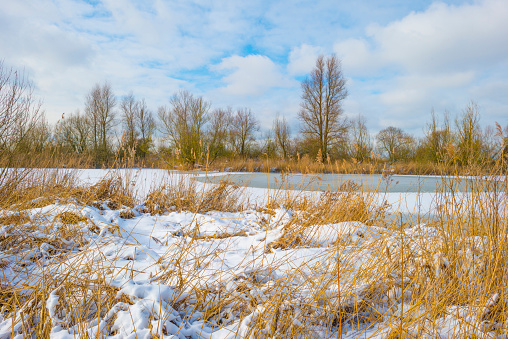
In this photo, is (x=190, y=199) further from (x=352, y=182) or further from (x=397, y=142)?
(x=397, y=142)

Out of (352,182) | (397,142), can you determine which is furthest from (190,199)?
(397,142)

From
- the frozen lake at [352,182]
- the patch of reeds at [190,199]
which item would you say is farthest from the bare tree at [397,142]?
the patch of reeds at [190,199]

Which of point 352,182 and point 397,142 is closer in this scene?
point 352,182

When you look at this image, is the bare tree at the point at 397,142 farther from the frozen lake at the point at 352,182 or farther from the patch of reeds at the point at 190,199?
the patch of reeds at the point at 190,199

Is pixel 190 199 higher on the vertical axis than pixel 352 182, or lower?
lower

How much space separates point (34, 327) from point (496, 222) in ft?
9.94

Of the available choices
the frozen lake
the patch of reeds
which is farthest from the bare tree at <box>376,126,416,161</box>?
the patch of reeds

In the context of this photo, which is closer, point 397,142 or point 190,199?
point 190,199

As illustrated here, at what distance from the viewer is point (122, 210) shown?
3.62 metres

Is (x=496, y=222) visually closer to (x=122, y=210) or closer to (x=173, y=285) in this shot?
(x=173, y=285)

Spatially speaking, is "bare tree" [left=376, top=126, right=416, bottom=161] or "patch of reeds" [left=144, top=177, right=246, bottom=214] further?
"bare tree" [left=376, top=126, right=416, bottom=161]

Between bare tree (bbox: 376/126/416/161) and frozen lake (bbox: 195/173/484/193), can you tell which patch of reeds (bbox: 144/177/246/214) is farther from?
bare tree (bbox: 376/126/416/161)

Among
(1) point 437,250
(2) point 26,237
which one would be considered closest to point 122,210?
(2) point 26,237

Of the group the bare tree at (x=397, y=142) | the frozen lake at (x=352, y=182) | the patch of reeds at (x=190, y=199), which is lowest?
the patch of reeds at (x=190, y=199)
